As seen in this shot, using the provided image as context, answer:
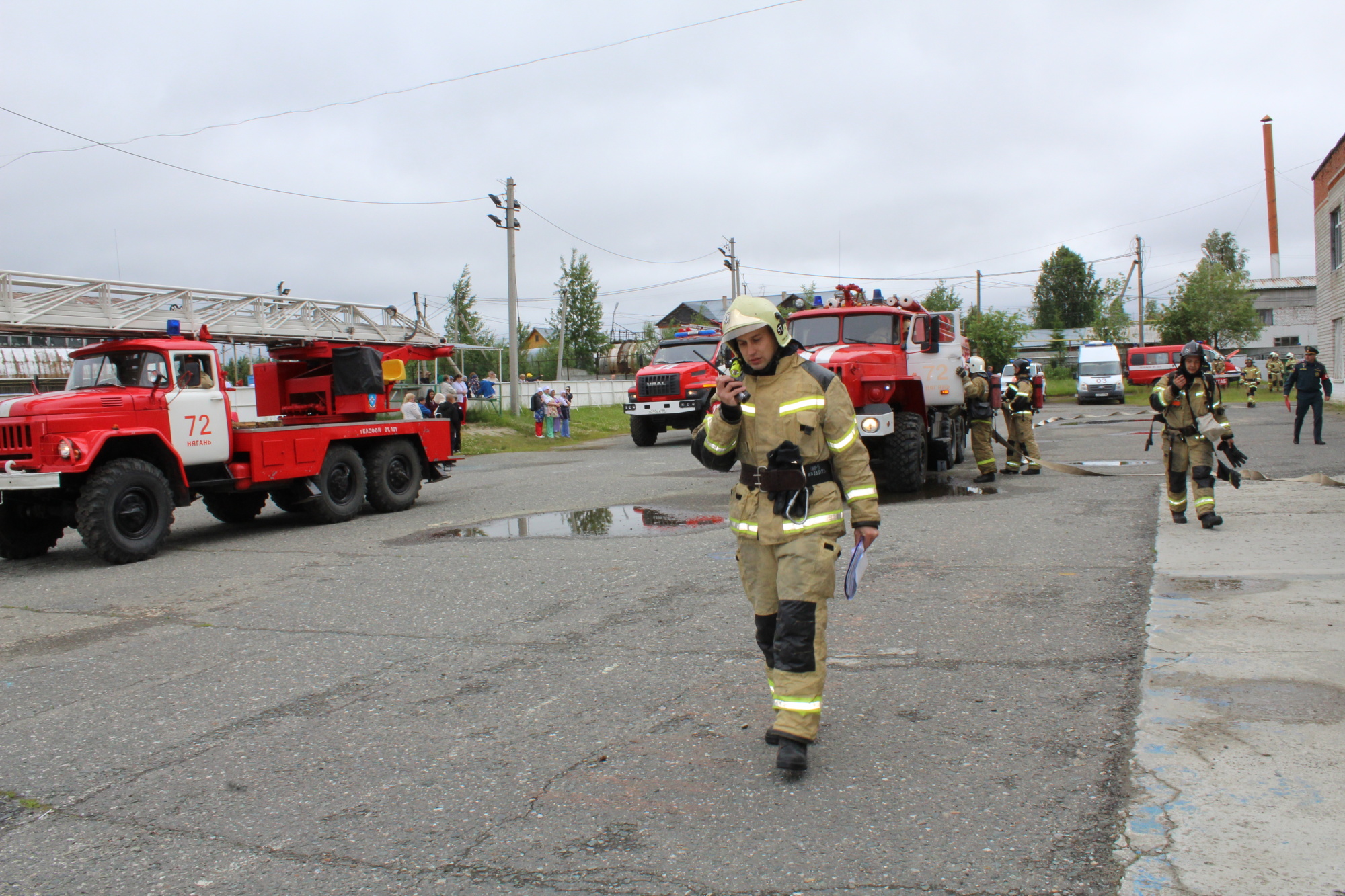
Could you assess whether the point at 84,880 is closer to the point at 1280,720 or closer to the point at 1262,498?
the point at 1280,720

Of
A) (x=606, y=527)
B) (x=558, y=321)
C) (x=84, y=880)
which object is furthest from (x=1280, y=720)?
(x=558, y=321)

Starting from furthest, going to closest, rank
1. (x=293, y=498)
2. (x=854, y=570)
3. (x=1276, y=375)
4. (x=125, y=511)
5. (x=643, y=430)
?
(x=1276, y=375) < (x=643, y=430) < (x=293, y=498) < (x=125, y=511) < (x=854, y=570)

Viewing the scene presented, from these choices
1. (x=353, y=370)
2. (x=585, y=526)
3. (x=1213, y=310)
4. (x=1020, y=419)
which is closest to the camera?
(x=585, y=526)

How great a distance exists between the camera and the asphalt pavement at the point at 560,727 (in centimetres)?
316

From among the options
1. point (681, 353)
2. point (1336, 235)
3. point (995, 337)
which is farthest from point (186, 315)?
point (995, 337)

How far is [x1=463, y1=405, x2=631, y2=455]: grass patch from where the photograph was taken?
25.2 meters

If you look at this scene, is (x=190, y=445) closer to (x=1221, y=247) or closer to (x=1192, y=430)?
(x=1192, y=430)

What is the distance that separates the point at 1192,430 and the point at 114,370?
10300 millimetres

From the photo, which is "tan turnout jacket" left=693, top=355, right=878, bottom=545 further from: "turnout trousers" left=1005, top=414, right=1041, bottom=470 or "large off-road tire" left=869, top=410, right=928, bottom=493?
"turnout trousers" left=1005, top=414, right=1041, bottom=470

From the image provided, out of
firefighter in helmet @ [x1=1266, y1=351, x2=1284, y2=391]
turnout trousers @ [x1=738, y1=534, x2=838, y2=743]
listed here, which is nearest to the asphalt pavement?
turnout trousers @ [x1=738, y1=534, x2=838, y2=743]

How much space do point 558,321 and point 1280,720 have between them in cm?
4714

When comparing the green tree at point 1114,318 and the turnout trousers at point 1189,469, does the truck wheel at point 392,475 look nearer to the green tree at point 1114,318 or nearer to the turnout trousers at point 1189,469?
the turnout trousers at point 1189,469

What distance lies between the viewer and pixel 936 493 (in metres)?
12.2

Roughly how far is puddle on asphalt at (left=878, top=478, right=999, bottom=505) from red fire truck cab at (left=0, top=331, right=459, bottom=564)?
5.95 meters
